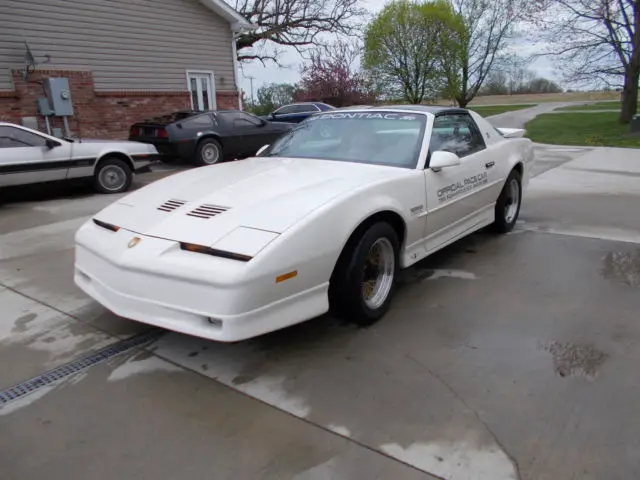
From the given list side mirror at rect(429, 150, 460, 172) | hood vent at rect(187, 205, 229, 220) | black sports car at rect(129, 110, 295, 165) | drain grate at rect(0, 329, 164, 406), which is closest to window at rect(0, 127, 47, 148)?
black sports car at rect(129, 110, 295, 165)

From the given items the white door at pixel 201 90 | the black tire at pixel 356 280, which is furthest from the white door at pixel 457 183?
the white door at pixel 201 90

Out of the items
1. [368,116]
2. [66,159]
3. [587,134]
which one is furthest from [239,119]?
[587,134]

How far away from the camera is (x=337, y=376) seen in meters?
2.77

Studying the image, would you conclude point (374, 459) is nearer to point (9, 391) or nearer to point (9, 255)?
point (9, 391)

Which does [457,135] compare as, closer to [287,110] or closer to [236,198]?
[236,198]

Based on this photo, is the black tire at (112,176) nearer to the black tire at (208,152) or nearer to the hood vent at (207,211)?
the black tire at (208,152)

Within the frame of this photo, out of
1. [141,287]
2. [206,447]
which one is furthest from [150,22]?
[206,447]

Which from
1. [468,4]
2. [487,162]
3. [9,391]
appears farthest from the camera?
[468,4]

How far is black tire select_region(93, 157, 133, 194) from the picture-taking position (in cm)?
823

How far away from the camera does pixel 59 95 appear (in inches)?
452

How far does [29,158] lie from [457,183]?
21.1 feet

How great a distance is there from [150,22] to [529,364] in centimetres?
1413

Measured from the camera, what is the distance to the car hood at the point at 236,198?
2.79 metres

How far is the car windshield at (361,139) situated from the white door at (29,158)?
471 cm
